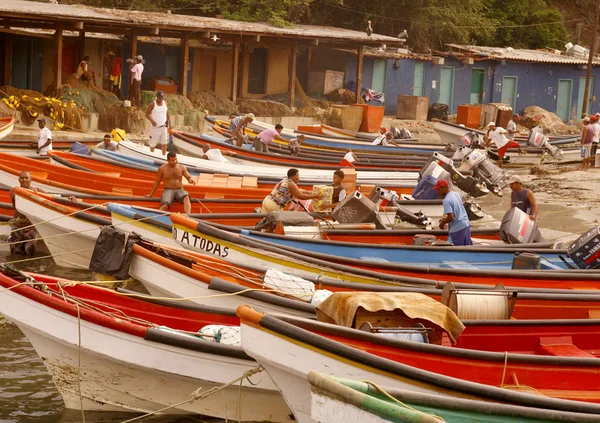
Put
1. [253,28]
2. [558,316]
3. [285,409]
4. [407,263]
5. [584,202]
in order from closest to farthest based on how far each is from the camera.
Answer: [285,409], [558,316], [407,263], [584,202], [253,28]

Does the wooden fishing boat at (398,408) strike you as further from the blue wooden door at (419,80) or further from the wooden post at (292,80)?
the blue wooden door at (419,80)

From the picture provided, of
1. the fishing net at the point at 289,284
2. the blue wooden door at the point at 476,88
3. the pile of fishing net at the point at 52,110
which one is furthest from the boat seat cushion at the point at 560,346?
the blue wooden door at the point at 476,88

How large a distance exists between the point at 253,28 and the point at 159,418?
22924mm

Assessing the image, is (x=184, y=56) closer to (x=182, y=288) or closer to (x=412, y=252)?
(x=412, y=252)

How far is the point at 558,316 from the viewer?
1015cm

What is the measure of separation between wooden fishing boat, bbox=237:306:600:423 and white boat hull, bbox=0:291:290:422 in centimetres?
129

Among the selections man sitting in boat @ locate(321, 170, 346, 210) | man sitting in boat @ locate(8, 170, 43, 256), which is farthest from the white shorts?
man sitting in boat @ locate(321, 170, 346, 210)

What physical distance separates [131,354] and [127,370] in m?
0.32

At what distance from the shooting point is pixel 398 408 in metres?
5.85

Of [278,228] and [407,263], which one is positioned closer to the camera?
[407,263]

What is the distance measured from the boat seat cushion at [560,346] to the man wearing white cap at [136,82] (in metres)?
20.5

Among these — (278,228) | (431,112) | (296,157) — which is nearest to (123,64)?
(296,157)

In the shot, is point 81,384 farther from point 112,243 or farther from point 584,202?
point 584,202

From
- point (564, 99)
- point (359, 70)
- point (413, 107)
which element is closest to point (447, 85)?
point (413, 107)
